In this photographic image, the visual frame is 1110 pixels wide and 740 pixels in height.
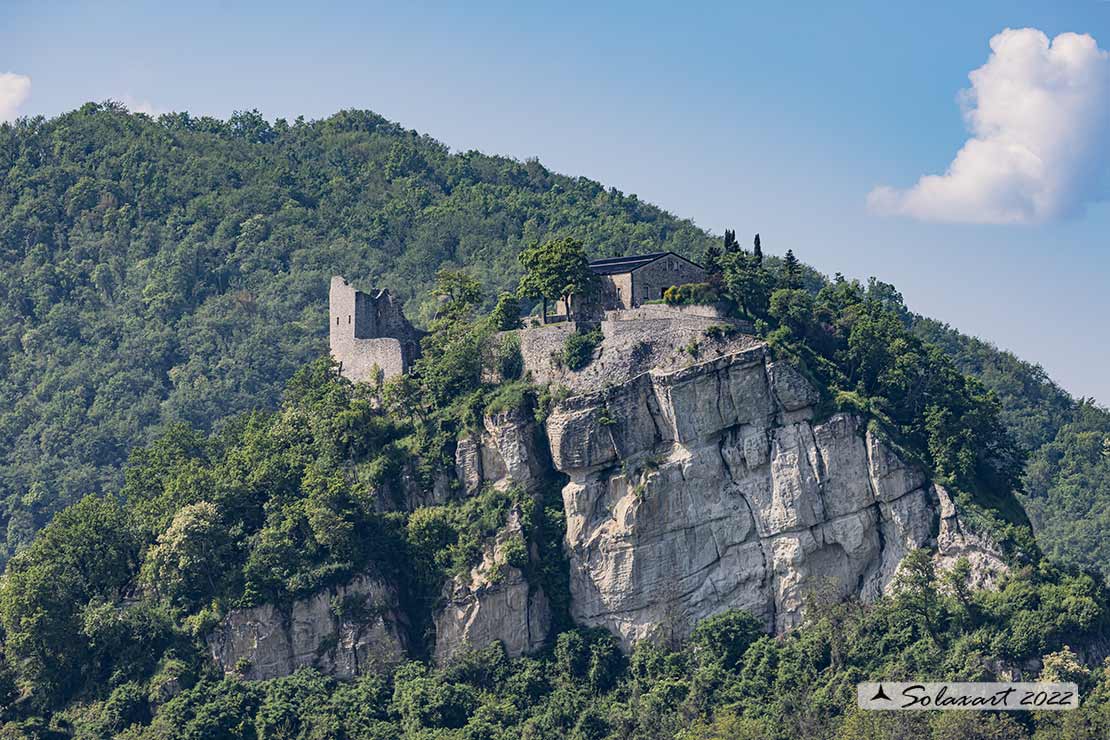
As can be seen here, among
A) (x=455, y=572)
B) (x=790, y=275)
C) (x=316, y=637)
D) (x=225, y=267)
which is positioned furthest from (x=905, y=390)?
(x=225, y=267)

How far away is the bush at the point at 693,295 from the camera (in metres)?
73.2

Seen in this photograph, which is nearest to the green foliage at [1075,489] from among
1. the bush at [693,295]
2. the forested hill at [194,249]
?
the forested hill at [194,249]

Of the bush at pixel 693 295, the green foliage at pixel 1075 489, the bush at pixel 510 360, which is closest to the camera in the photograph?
the bush at pixel 693 295

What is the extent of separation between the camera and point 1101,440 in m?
122

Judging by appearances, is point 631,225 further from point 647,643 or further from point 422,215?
point 647,643

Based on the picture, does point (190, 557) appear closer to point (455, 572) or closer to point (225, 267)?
point (455, 572)

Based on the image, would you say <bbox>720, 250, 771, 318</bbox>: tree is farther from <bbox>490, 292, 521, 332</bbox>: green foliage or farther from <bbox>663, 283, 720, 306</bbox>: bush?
<bbox>490, 292, 521, 332</bbox>: green foliage

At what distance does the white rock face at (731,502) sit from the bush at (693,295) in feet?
9.49

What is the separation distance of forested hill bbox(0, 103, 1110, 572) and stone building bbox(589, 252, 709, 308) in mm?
42100

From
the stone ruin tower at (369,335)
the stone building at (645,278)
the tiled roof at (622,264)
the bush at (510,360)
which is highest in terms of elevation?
the tiled roof at (622,264)

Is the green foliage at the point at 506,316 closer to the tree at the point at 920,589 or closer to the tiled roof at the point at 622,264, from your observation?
the tiled roof at the point at 622,264

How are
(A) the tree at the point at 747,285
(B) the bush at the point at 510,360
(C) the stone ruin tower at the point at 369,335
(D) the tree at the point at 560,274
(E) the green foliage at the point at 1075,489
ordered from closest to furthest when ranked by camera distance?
(A) the tree at the point at 747,285, (B) the bush at the point at 510,360, (D) the tree at the point at 560,274, (C) the stone ruin tower at the point at 369,335, (E) the green foliage at the point at 1075,489

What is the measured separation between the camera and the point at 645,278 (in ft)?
251

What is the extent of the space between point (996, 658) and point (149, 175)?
296ft
